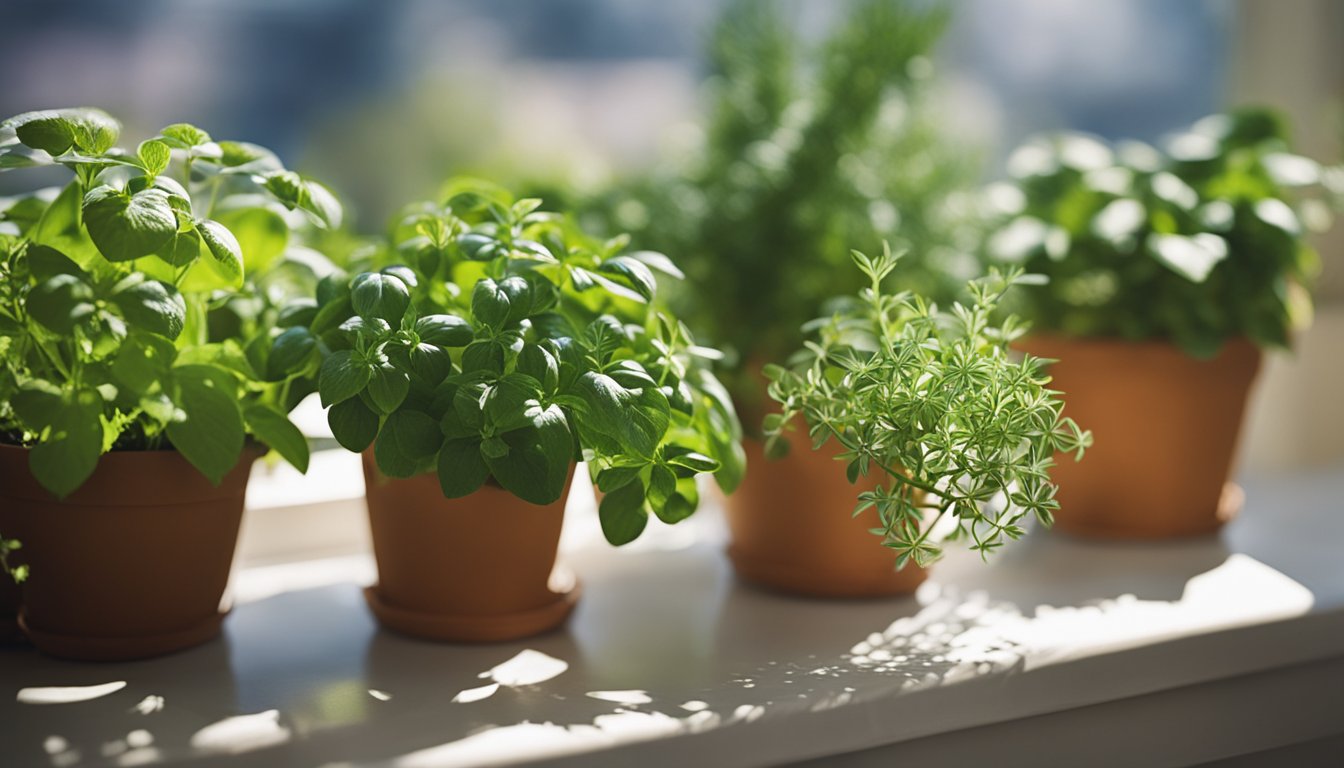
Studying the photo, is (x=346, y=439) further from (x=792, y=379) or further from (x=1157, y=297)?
(x=1157, y=297)

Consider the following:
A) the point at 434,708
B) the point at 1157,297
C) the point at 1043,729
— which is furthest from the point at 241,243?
the point at 1157,297

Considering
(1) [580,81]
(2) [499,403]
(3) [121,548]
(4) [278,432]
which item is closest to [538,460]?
(2) [499,403]

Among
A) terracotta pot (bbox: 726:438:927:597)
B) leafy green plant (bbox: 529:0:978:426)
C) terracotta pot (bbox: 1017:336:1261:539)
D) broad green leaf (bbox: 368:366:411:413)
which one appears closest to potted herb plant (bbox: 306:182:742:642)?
broad green leaf (bbox: 368:366:411:413)

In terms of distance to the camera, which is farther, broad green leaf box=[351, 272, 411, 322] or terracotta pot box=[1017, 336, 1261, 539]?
terracotta pot box=[1017, 336, 1261, 539]

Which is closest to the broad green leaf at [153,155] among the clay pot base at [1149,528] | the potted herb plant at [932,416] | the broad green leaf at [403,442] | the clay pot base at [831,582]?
the broad green leaf at [403,442]

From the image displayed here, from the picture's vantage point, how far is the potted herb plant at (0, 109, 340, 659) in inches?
27.0

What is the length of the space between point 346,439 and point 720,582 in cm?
42

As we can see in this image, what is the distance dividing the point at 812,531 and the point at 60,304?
573 millimetres

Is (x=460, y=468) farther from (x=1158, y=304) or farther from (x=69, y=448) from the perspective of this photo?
(x=1158, y=304)

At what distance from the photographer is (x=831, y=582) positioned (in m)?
0.95

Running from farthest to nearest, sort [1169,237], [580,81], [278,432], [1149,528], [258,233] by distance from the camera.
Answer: [580,81]
[1149,528]
[1169,237]
[258,233]
[278,432]

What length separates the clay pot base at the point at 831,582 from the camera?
3.11ft

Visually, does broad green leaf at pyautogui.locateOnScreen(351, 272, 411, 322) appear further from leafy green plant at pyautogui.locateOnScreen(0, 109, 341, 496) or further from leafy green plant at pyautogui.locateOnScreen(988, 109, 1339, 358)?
leafy green plant at pyautogui.locateOnScreen(988, 109, 1339, 358)

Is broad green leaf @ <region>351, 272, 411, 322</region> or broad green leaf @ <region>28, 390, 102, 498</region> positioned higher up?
broad green leaf @ <region>351, 272, 411, 322</region>
